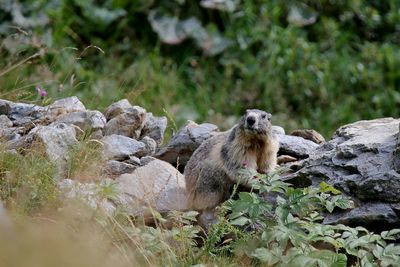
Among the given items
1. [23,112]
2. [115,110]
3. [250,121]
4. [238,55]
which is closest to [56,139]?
[23,112]

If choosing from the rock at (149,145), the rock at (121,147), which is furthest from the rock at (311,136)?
the rock at (121,147)

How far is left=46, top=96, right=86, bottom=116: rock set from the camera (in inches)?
291

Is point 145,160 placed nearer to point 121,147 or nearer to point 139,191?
point 121,147

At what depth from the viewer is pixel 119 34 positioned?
11977mm

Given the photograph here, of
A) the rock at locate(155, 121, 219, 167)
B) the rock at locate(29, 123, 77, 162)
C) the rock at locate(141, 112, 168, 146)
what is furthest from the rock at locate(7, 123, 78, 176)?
the rock at locate(141, 112, 168, 146)

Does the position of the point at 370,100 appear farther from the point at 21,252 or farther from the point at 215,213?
the point at 21,252

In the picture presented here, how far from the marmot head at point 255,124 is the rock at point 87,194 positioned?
3.67 ft

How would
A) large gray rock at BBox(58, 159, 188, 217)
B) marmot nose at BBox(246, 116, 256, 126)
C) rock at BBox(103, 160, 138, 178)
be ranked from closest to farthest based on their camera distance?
large gray rock at BBox(58, 159, 188, 217)
marmot nose at BBox(246, 116, 256, 126)
rock at BBox(103, 160, 138, 178)

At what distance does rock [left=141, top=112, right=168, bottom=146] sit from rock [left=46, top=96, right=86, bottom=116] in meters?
0.50

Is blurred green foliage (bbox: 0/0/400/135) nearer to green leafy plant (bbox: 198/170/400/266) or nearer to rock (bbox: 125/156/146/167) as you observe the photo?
rock (bbox: 125/156/146/167)

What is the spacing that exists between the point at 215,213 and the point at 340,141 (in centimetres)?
102

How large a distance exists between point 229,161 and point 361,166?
0.93m

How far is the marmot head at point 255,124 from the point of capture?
668cm

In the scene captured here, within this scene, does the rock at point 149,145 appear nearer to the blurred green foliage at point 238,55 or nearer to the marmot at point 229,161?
the marmot at point 229,161
